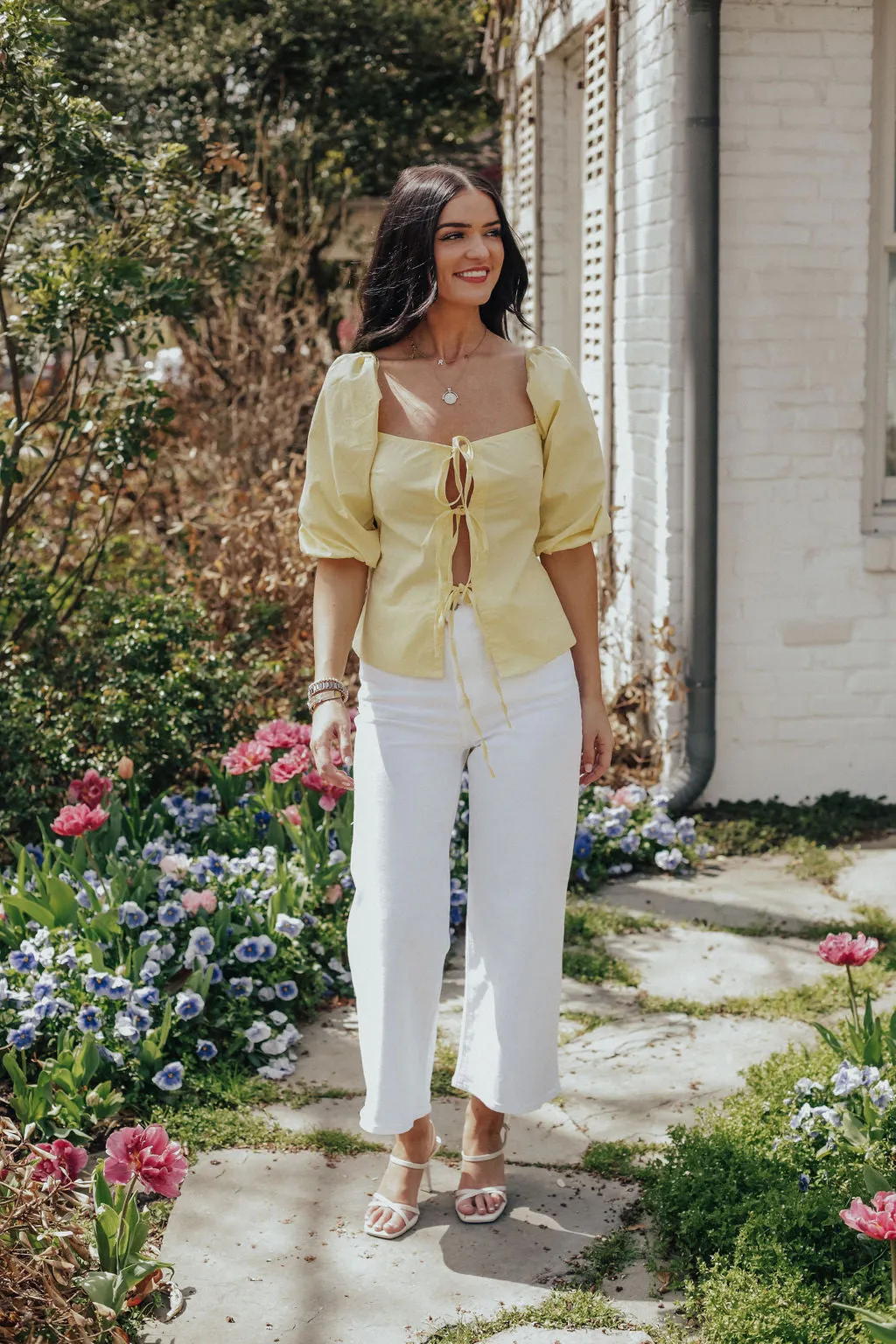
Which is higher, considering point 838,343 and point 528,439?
point 838,343

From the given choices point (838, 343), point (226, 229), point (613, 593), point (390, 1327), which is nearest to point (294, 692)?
point (613, 593)

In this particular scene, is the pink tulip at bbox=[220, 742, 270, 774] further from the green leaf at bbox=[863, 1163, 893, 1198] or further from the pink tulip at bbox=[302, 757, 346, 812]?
the green leaf at bbox=[863, 1163, 893, 1198]

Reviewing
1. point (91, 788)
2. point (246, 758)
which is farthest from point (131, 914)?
point (246, 758)

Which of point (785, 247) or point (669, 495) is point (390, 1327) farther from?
point (785, 247)

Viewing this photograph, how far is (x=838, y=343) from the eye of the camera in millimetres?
4891

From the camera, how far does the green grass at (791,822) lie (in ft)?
16.0

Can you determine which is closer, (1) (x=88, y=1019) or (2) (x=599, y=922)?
(1) (x=88, y=1019)

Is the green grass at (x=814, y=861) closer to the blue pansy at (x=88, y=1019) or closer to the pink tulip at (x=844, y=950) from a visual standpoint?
the pink tulip at (x=844, y=950)

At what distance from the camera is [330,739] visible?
2646 millimetres

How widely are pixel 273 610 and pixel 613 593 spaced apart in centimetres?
130

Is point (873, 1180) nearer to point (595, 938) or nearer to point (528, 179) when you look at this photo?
point (595, 938)

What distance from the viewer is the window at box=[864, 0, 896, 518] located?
15.8ft

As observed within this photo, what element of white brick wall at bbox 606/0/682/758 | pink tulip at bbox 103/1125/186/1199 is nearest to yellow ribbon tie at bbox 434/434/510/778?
pink tulip at bbox 103/1125/186/1199

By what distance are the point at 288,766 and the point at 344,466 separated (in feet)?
5.48
